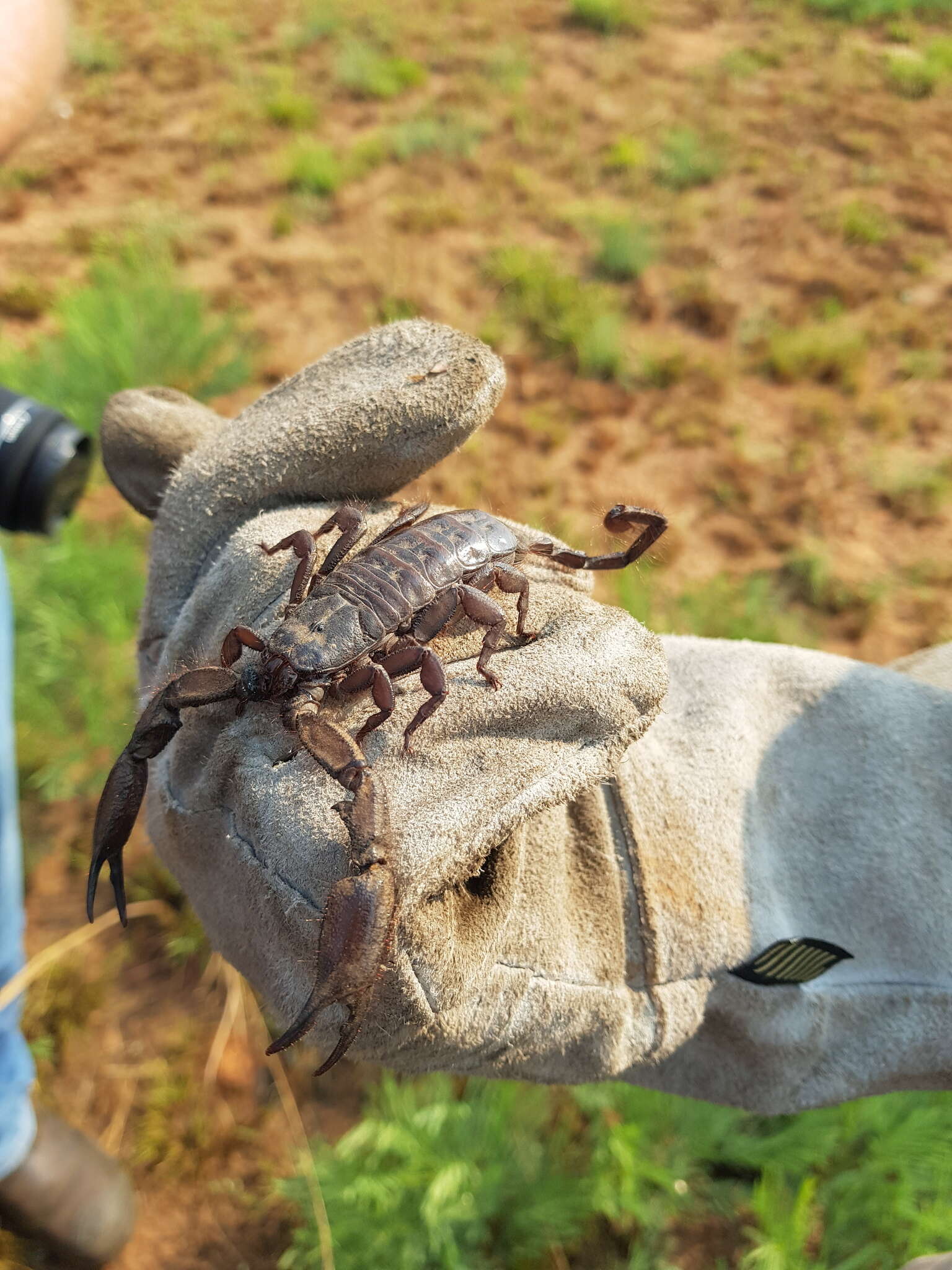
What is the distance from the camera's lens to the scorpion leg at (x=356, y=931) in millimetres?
1071

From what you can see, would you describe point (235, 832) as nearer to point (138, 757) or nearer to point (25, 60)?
point (138, 757)

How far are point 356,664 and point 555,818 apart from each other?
1.78 feet

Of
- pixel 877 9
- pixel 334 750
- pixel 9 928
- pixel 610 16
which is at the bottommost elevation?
pixel 9 928

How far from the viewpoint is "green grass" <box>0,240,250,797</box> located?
11.0 feet

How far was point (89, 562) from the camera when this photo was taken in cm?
353

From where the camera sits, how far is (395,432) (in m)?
1.54

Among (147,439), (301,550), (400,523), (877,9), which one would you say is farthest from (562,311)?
(877,9)

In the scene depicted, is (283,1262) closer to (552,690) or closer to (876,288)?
(552,690)

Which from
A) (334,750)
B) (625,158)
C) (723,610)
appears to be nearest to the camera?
(334,750)

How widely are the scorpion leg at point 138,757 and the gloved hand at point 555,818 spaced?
47 mm

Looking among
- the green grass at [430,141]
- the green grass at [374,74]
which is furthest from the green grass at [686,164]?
the green grass at [374,74]

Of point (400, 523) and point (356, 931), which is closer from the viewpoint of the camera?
point (356, 931)

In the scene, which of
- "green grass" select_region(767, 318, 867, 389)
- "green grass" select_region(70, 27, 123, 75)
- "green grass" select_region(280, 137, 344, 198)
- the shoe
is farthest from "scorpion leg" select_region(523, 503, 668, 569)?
"green grass" select_region(70, 27, 123, 75)

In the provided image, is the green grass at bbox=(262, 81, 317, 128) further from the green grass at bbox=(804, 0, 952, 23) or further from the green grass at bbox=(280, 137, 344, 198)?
the green grass at bbox=(804, 0, 952, 23)
